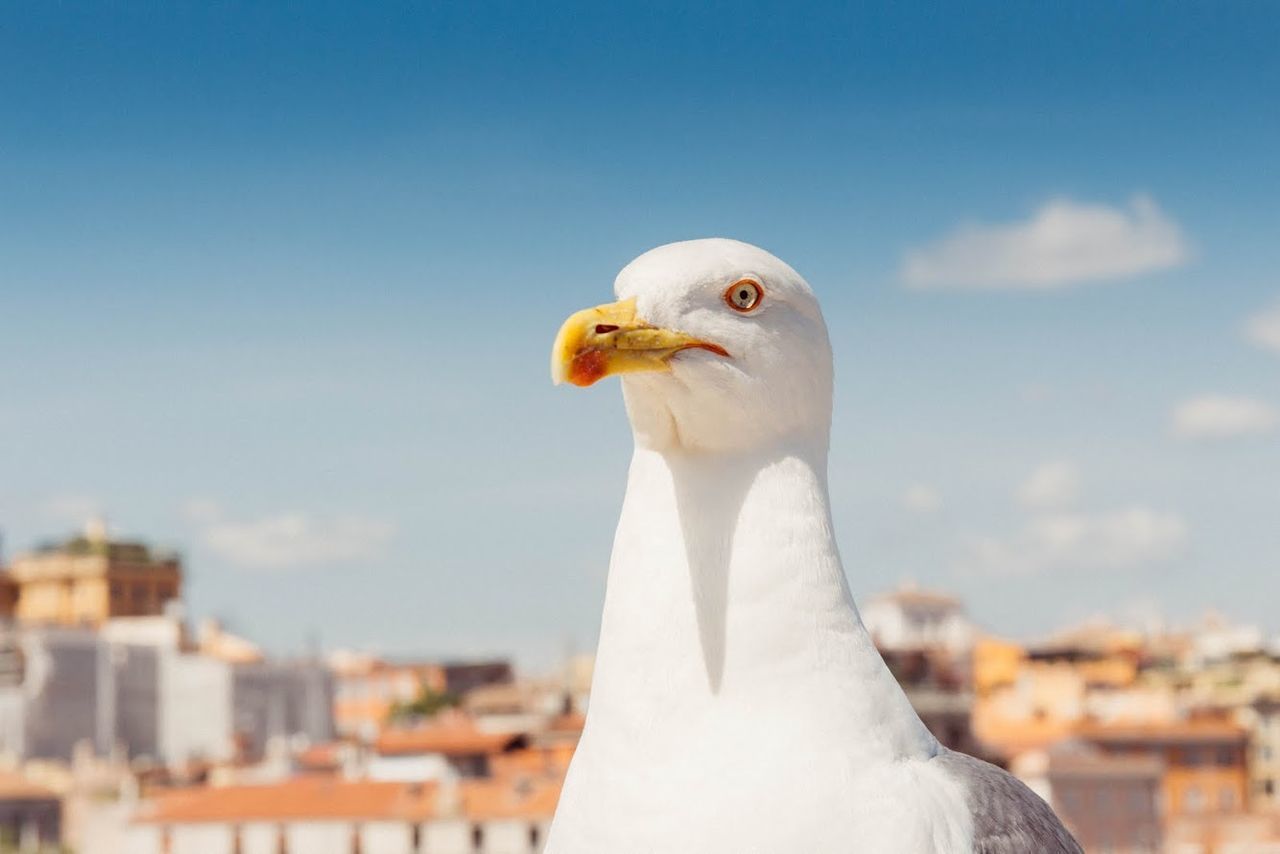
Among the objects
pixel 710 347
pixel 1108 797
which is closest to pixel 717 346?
pixel 710 347

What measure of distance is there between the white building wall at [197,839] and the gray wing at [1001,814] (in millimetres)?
35269

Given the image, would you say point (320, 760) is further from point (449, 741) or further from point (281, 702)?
point (281, 702)

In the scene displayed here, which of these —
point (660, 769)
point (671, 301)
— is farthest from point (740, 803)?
point (671, 301)

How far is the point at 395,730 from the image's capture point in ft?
147

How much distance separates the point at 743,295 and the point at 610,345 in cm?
16

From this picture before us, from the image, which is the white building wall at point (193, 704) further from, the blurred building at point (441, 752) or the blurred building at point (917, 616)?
the blurred building at point (917, 616)

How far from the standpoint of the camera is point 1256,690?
172ft

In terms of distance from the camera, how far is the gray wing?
2.14 m

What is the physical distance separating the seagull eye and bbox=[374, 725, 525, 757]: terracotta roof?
38.4 meters

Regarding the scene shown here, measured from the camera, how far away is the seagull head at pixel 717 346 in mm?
2029

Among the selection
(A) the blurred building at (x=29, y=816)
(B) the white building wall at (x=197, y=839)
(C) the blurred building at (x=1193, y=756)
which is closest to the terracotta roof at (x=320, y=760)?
(A) the blurred building at (x=29, y=816)

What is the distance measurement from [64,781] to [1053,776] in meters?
20.3

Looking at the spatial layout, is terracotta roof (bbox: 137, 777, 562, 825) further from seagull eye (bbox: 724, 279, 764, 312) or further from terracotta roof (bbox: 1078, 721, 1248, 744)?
seagull eye (bbox: 724, 279, 764, 312)

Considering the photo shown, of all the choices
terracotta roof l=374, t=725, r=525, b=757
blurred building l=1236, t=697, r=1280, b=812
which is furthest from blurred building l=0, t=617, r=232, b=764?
blurred building l=1236, t=697, r=1280, b=812
